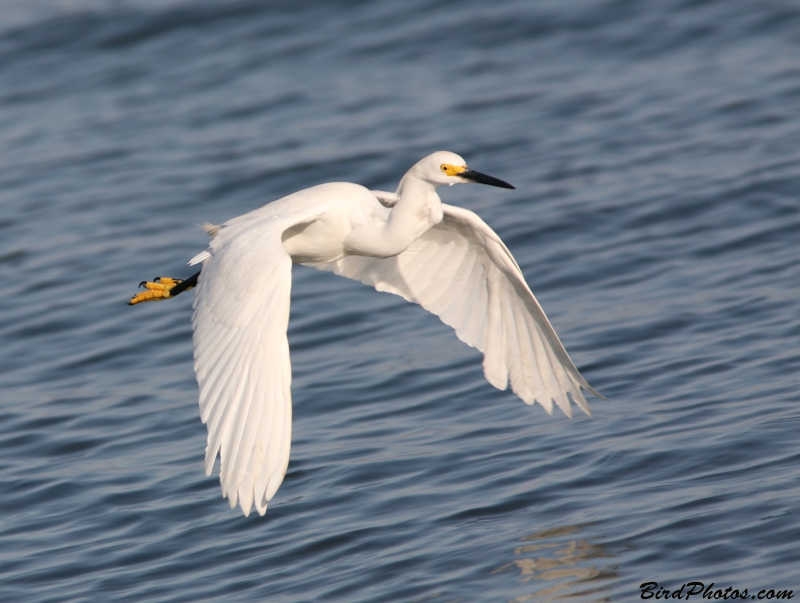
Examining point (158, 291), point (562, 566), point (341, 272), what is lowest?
point (562, 566)

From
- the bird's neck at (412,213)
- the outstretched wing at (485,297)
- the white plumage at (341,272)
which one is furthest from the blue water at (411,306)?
the bird's neck at (412,213)

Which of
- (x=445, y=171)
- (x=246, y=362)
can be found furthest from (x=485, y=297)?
(x=246, y=362)

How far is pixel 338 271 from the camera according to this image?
296 inches

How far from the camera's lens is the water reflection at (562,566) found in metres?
5.39

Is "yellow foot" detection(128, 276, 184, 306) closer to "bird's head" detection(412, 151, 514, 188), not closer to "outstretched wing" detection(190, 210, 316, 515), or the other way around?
"outstretched wing" detection(190, 210, 316, 515)

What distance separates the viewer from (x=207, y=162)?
13.9 meters

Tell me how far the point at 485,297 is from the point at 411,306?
8.78 ft

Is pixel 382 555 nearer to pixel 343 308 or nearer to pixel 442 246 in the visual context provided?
pixel 442 246

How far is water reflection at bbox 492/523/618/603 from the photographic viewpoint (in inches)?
212

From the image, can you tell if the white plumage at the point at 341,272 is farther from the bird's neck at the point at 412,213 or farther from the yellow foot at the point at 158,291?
the yellow foot at the point at 158,291

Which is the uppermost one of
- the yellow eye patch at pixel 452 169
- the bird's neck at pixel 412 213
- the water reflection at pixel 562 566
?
the yellow eye patch at pixel 452 169

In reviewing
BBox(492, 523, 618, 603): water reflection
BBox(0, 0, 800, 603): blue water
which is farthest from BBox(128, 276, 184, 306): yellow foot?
BBox(492, 523, 618, 603): water reflection

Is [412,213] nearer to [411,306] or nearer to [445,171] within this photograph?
[445,171]

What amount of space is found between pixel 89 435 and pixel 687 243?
17.5 feet
